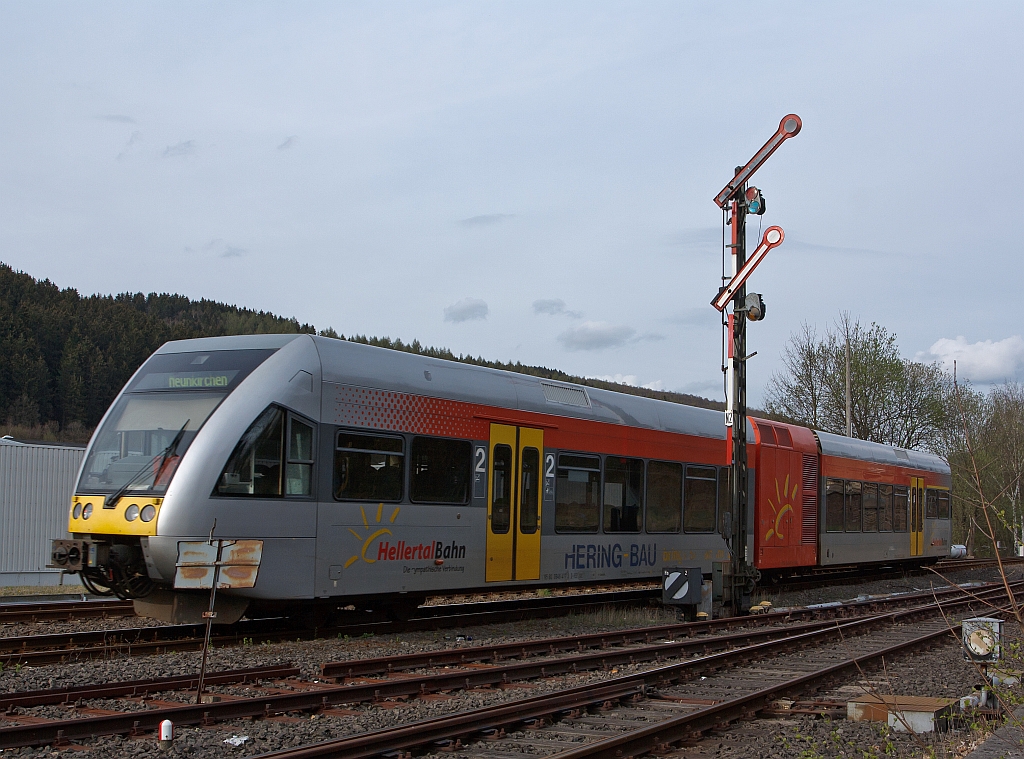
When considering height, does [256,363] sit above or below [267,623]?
above

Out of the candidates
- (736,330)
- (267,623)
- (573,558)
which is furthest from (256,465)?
(736,330)

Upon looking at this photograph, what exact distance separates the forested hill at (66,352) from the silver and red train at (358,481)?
43.0 meters

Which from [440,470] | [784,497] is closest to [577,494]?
[440,470]

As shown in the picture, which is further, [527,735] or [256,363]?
[256,363]

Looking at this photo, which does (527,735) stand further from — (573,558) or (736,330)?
(736,330)

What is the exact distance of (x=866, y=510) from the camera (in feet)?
75.0

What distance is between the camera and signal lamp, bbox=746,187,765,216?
53.3 ft

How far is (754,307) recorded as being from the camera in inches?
613

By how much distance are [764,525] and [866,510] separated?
5.67 meters

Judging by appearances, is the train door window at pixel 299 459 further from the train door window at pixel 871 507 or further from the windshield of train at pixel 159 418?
the train door window at pixel 871 507

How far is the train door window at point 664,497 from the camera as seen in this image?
1594cm

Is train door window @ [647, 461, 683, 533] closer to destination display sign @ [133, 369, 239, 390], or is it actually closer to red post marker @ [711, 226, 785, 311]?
red post marker @ [711, 226, 785, 311]

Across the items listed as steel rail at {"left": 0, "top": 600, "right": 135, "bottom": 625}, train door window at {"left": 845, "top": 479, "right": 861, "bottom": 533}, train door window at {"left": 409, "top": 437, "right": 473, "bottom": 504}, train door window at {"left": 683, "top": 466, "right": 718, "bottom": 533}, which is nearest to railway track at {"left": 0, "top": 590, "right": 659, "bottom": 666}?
train door window at {"left": 409, "top": 437, "right": 473, "bottom": 504}

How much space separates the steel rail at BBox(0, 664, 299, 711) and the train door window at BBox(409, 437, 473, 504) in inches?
140
